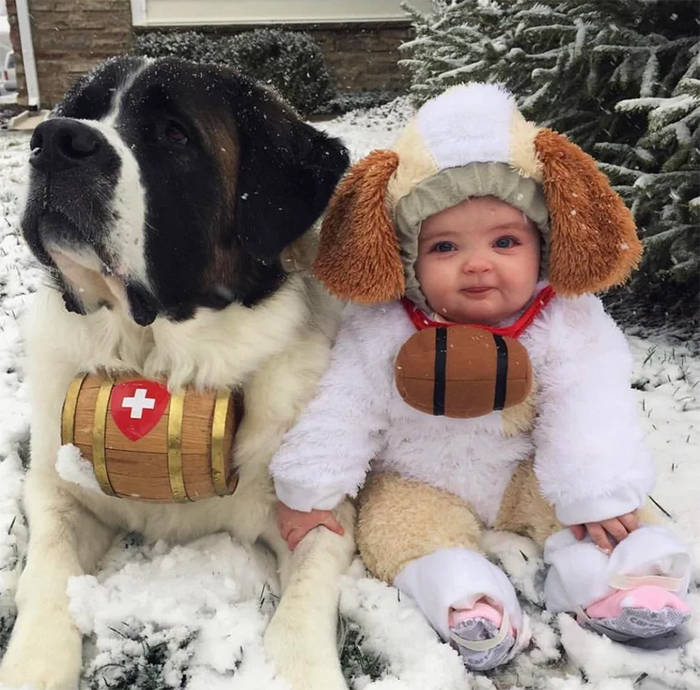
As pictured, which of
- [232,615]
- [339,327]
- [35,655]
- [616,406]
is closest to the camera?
[35,655]

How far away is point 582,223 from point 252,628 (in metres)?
1.11

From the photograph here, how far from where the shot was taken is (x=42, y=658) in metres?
1.41

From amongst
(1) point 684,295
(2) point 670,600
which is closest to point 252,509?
(2) point 670,600

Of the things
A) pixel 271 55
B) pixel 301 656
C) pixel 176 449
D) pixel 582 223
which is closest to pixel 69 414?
pixel 176 449

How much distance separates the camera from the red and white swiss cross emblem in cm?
161

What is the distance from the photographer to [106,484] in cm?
166

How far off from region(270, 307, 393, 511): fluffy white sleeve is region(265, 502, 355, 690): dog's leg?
0.09 meters

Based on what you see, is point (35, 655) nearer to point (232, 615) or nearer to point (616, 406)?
point (232, 615)

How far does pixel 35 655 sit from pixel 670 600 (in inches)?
47.7

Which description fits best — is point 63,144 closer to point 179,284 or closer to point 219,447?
point 179,284

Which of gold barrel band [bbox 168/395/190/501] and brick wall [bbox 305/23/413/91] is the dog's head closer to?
gold barrel band [bbox 168/395/190/501]

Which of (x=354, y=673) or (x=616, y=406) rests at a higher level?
(x=616, y=406)

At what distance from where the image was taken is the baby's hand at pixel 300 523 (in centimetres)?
179

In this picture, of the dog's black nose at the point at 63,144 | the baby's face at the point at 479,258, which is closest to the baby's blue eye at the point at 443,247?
the baby's face at the point at 479,258
